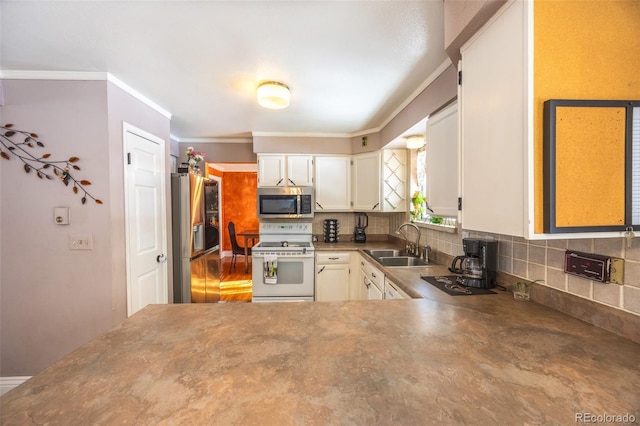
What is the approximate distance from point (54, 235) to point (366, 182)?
3.04 metres

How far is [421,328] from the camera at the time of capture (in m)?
1.03

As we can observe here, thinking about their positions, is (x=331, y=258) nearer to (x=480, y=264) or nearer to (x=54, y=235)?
Result: (x=480, y=264)

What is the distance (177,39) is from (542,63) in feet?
5.87

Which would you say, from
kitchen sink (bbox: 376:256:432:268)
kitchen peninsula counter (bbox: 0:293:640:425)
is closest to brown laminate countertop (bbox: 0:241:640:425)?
kitchen peninsula counter (bbox: 0:293:640:425)

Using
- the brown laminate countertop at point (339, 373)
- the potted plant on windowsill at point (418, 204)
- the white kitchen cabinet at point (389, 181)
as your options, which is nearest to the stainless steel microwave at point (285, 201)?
the white kitchen cabinet at point (389, 181)

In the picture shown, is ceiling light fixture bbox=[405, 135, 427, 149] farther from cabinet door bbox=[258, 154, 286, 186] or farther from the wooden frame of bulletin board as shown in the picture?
the wooden frame of bulletin board

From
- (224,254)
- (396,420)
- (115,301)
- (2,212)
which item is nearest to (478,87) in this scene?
(396,420)

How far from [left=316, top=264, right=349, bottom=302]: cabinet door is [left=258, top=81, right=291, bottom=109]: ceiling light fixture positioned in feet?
6.30

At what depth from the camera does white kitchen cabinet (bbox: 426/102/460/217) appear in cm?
171

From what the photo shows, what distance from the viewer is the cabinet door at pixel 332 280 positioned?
3.23 metres

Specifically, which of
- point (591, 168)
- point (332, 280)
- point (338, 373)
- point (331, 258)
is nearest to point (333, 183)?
point (331, 258)

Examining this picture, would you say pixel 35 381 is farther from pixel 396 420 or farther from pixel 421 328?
pixel 421 328

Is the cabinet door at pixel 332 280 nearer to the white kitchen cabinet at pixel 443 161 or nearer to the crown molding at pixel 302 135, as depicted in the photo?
the white kitchen cabinet at pixel 443 161

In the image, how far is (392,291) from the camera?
1999mm
